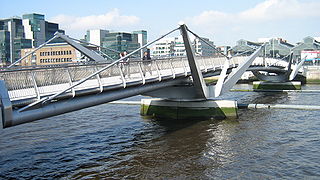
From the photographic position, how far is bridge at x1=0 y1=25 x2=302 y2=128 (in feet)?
36.2

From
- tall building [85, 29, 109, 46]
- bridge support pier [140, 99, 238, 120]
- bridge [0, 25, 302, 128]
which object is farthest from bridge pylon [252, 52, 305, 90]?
tall building [85, 29, 109, 46]

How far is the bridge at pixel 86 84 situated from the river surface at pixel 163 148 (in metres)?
2.40

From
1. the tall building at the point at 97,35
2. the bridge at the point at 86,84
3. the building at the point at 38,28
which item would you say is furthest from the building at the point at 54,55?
the bridge at the point at 86,84

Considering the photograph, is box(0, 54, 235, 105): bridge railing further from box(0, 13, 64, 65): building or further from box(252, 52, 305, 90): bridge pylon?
box(0, 13, 64, 65): building

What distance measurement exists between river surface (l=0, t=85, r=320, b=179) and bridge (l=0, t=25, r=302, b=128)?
240cm

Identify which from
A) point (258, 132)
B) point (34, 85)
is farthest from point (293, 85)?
point (34, 85)

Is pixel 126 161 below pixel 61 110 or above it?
below

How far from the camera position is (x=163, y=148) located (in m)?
16.5

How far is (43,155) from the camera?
1507 cm

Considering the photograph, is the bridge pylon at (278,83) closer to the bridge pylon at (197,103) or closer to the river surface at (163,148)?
the river surface at (163,148)

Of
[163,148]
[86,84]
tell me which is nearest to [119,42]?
[163,148]

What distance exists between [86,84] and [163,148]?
4.72 metres

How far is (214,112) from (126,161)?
443 inches

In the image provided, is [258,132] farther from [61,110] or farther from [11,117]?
[11,117]
